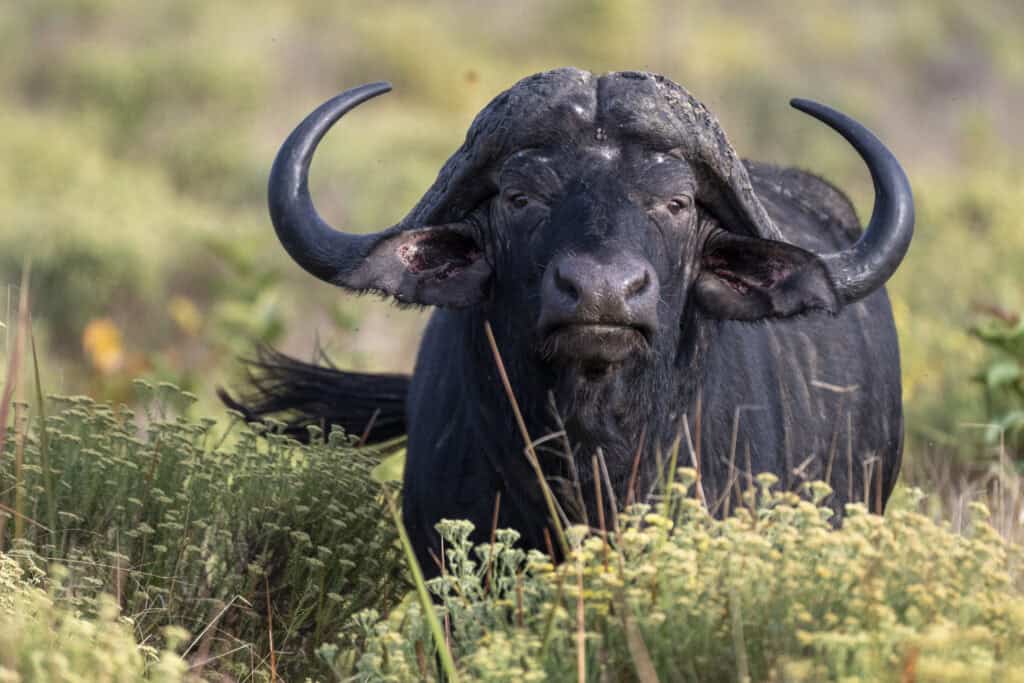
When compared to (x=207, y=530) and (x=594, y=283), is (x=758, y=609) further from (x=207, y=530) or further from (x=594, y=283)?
(x=207, y=530)

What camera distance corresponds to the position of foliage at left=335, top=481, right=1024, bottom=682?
3.03 meters

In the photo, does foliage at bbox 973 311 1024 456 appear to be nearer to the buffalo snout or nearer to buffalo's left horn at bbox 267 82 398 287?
the buffalo snout

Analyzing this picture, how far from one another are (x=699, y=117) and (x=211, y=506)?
180cm

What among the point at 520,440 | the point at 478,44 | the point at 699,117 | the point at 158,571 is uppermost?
the point at 478,44

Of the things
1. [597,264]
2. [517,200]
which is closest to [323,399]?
[517,200]

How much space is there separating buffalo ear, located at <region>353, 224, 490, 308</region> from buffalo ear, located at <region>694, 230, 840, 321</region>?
2.10ft

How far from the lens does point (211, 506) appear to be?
4.73 metres

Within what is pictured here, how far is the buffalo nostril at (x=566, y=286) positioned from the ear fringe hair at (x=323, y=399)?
7.82 feet

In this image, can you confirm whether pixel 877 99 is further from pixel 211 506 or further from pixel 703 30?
pixel 211 506

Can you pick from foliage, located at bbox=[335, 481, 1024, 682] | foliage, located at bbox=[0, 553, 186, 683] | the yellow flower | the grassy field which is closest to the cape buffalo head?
the grassy field

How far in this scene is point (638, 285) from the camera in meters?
3.93

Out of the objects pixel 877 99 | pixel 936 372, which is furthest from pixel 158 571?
pixel 877 99

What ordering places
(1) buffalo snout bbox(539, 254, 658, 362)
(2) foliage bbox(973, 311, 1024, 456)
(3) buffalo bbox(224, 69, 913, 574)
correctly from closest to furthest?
(1) buffalo snout bbox(539, 254, 658, 362) → (3) buffalo bbox(224, 69, 913, 574) → (2) foliage bbox(973, 311, 1024, 456)

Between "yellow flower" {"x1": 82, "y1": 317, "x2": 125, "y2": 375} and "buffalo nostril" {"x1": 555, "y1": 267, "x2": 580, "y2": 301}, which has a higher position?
"buffalo nostril" {"x1": 555, "y1": 267, "x2": 580, "y2": 301}
